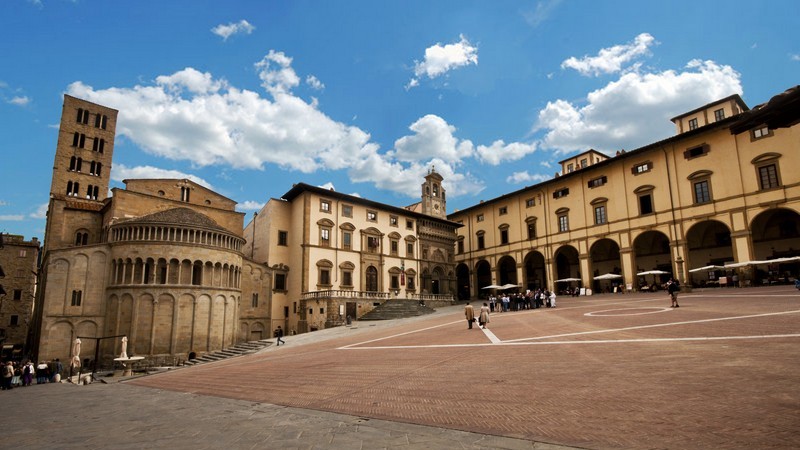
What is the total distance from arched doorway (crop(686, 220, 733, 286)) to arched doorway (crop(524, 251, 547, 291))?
17.2 m

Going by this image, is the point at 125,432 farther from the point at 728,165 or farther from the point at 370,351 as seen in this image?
the point at 728,165

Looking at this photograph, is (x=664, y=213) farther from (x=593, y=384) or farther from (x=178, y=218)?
(x=178, y=218)

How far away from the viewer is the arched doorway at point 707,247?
129ft

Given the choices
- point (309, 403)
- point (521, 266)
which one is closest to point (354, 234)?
point (521, 266)

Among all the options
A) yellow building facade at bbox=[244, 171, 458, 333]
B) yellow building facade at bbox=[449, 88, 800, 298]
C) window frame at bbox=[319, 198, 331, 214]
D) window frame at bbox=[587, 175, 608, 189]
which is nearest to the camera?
yellow building facade at bbox=[449, 88, 800, 298]

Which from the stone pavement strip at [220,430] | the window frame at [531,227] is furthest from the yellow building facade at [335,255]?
the stone pavement strip at [220,430]

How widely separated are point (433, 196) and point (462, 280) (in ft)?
45.3

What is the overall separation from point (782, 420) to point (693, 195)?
133 feet

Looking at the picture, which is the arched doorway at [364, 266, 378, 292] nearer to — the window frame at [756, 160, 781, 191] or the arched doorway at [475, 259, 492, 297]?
the arched doorway at [475, 259, 492, 297]

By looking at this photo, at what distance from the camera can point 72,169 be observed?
2046 inches

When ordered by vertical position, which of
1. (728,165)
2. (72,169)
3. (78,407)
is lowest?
(78,407)

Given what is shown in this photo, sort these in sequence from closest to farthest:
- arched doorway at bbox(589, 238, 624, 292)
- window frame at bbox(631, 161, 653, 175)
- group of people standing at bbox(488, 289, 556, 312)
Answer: group of people standing at bbox(488, 289, 556, 312) → window frame at bbox(631, 161, 653, 175) → arched doorway at bbox(589, 238, 624, 292)

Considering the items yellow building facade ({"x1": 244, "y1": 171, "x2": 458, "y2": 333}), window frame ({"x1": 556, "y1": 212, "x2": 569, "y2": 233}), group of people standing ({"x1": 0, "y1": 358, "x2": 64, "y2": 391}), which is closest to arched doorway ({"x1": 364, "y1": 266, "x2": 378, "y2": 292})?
yellow building facade ({"x1": 244, "y1": 171, "x2": 458, "y2": 333})

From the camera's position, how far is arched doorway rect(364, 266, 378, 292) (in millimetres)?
48656
